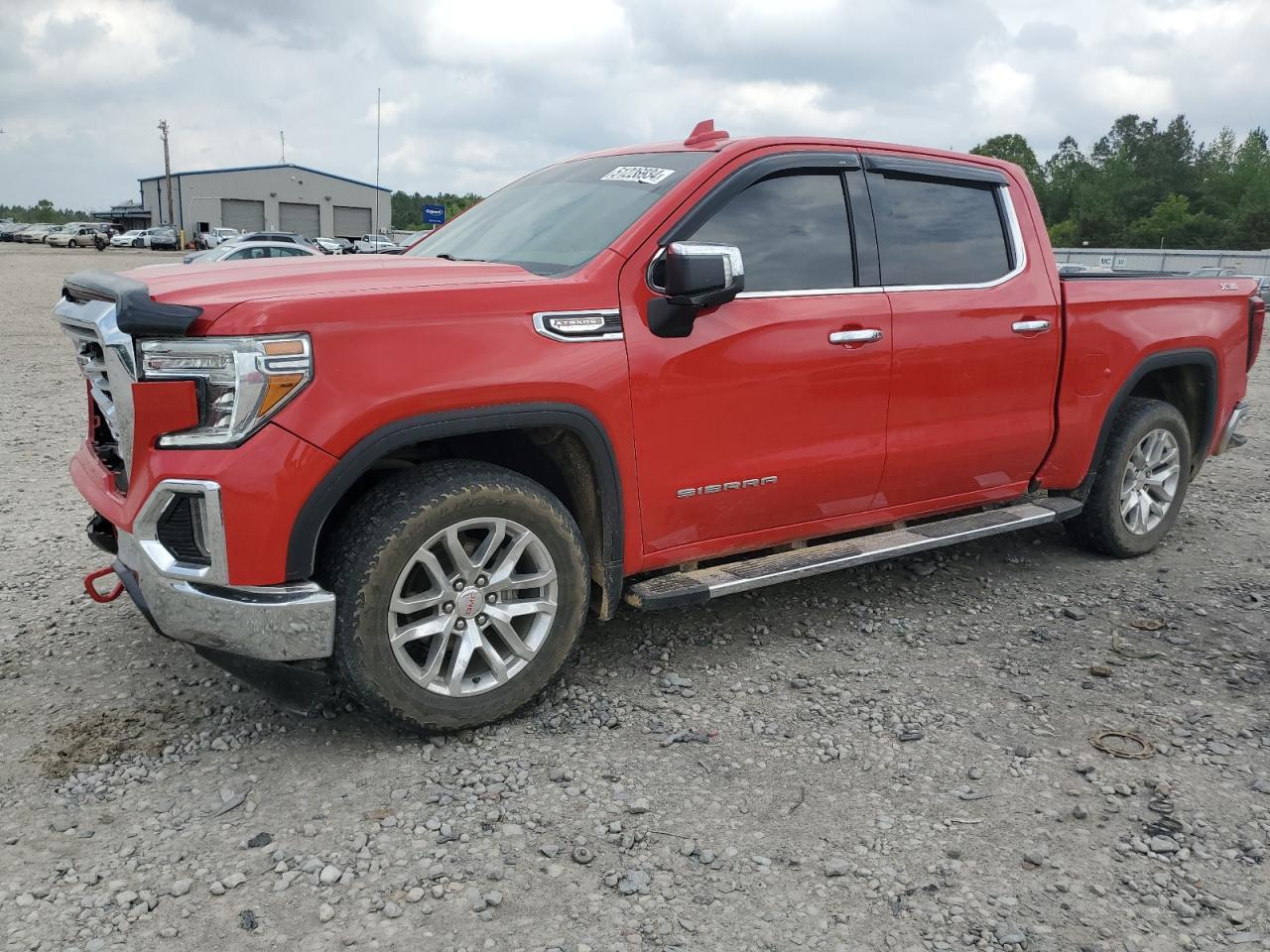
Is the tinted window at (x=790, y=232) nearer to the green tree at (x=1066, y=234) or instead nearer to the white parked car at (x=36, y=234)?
the white parked car at (x=36, y=234)

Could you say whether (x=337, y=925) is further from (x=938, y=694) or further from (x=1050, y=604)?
(x=1050, y=604)

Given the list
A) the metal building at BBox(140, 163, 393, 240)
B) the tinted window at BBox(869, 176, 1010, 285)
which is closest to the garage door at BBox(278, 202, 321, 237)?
the metal building at BBox(140, 163, 393, 240)

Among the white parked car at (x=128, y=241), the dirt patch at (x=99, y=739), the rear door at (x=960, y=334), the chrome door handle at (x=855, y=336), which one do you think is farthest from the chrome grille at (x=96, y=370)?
the white parked car at (x=128, y=241)

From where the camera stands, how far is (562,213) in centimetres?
407

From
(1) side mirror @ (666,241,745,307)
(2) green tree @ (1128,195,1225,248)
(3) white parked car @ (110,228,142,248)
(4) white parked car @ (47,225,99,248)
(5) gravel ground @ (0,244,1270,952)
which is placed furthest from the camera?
(2) green tree @ (1128,195,1225,248)

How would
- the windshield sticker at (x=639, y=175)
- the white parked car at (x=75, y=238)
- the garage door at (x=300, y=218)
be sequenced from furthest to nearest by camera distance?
the garage door at (x=300, y=218), the white parked car at (x=75, y=238), the windshield sticker at (x=639, y=175)

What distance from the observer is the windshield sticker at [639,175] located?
3.90m

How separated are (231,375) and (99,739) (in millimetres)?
1351

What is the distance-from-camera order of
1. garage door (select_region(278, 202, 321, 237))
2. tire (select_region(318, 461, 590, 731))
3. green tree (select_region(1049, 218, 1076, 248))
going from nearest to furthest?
tire (select_region(318, 461, 590, 731)), garage door (select_region(278, 202, 321, 237)), green tree (select_region(1049, 218, 1076, 248))

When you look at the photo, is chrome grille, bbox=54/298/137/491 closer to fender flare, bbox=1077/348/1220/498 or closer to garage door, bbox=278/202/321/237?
fender flare, bbox=1077/348/1220/498

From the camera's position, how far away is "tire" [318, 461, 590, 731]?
311 cm

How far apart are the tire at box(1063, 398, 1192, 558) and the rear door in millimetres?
601

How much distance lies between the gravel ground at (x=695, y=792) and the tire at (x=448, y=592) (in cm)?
20

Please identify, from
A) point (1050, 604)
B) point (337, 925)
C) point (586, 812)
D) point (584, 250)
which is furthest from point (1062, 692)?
point (337, 925)
